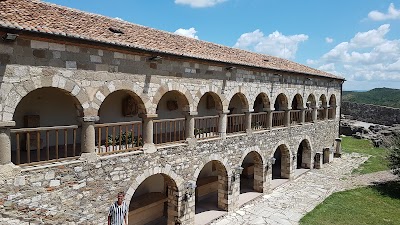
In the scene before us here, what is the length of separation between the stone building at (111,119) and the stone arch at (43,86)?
2 centimetres

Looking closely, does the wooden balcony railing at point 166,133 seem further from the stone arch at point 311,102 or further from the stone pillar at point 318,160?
the stone pillar at point 318,160

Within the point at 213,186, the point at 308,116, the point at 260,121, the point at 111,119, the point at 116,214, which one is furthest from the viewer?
the point at 308,116

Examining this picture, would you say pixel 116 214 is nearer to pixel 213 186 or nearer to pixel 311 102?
pixel 213 186

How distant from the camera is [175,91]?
431 inches

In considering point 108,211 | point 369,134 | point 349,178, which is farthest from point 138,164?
point 369,134

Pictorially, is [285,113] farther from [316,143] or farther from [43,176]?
[43,176]

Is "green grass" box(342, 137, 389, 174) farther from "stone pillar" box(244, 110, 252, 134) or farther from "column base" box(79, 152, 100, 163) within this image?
"column base" box(79, 152, 100, 163)

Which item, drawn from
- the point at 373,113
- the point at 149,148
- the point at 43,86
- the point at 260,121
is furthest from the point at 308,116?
the point at 373,113

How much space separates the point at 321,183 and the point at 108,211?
43.4 feet

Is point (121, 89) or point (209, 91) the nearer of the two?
point (121, 89)

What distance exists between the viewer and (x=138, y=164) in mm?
9828

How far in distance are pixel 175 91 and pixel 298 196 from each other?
361 inches

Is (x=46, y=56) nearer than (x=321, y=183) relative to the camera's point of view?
Yes

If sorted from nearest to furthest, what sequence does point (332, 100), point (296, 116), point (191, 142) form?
1. point (191, 142)
2. point (296, 116)
3. point (332, 100)
